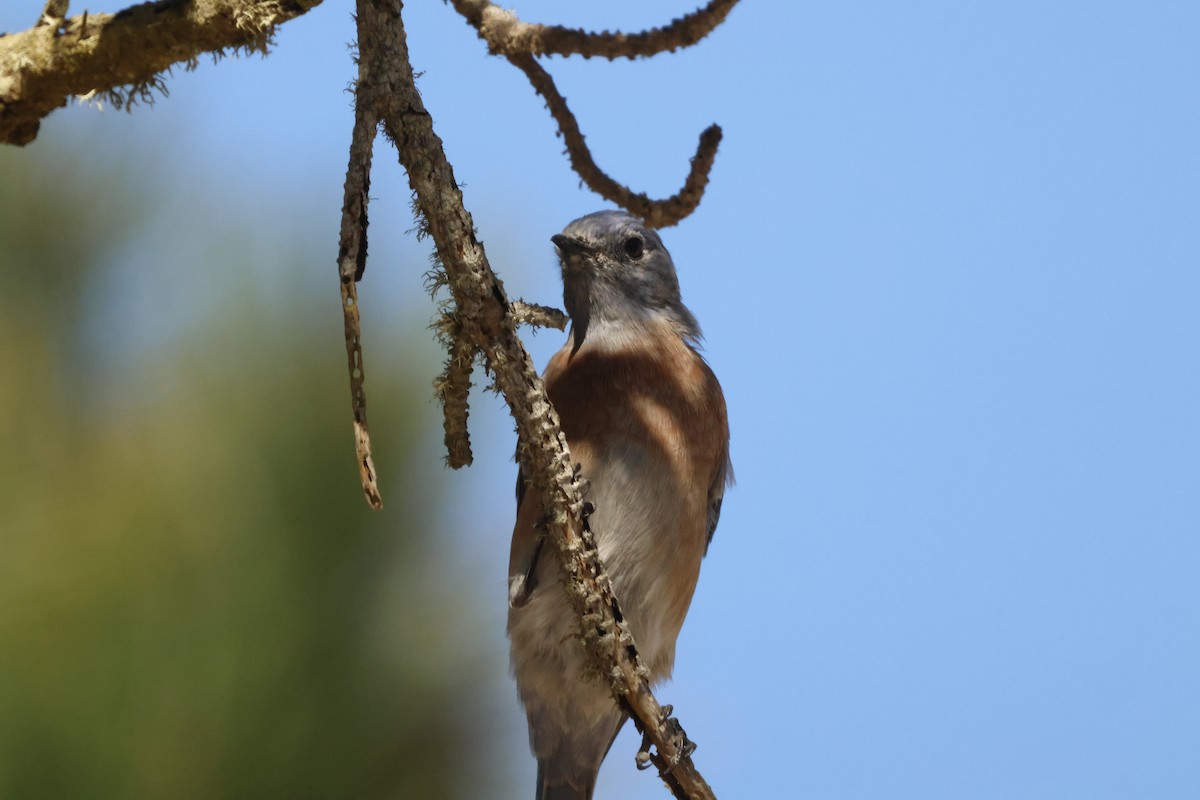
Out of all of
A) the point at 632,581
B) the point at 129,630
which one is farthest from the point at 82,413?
the point at 632,581

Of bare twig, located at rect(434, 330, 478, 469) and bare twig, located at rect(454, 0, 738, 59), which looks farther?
bare twig, located at rect(454, 0, 738, 59)

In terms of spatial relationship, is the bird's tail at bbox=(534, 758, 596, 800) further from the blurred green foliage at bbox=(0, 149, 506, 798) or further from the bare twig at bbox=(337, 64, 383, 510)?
the bare twig at bbox=(337, 64, 383, 510)

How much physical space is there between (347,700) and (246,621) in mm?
428

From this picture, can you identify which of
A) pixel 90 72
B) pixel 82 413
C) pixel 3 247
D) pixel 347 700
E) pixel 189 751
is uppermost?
pixel 3 247

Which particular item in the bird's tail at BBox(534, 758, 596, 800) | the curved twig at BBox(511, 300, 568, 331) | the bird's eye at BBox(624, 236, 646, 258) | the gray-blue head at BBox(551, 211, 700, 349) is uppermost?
the bird's eye at BBox(624, 236, 646, 258)

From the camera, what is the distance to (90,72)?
215 centimetres

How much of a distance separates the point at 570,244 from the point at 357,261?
1788mm

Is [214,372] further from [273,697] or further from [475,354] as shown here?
[475,354]

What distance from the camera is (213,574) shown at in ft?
12.6

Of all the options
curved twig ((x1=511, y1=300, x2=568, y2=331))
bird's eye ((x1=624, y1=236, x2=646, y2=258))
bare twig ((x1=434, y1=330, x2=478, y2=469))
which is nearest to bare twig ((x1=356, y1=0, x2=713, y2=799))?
bare twig ((x1=434, y1=330, x2=478, y2=469))

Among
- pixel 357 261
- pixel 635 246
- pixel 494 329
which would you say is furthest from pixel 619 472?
pixel 357 261

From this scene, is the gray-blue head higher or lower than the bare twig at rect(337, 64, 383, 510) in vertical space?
higher

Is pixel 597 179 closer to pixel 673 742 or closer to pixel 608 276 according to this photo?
pixel 608 276

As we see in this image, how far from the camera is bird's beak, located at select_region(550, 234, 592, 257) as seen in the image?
361 cm
